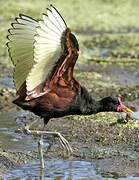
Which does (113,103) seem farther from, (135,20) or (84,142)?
(135,20)

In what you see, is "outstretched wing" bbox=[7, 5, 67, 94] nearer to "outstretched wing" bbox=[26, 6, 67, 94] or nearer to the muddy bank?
"outstretched wing" bbox=[26, 6, 67, 94]

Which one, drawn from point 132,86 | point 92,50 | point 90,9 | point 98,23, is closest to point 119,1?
point 90,9

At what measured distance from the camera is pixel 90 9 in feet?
61.4

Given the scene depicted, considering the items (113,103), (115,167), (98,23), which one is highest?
(98,23)

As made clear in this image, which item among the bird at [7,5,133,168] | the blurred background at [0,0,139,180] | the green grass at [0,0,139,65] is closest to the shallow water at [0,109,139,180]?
the blurred background at [0,0,139,180]

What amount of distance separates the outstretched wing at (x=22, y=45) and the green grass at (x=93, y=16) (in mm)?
7420

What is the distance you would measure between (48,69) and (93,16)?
42.3ft

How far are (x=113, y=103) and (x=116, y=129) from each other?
2.77ft

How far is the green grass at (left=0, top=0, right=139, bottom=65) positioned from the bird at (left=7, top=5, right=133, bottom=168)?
24.2 ft

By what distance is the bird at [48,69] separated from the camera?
4832 millimetres

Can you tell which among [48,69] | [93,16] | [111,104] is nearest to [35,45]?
[48,69]

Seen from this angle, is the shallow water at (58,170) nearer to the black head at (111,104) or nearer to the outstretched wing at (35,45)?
the black head at (111,104)

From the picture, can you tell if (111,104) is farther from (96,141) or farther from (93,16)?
(93,16)

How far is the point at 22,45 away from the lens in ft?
18.2
